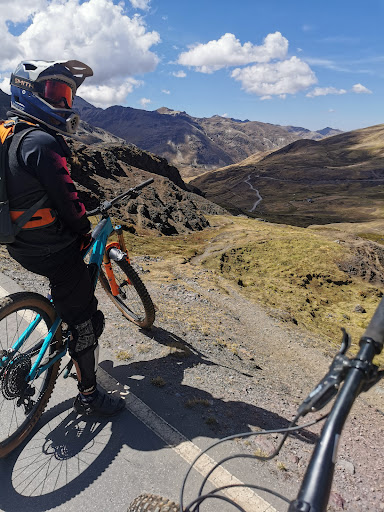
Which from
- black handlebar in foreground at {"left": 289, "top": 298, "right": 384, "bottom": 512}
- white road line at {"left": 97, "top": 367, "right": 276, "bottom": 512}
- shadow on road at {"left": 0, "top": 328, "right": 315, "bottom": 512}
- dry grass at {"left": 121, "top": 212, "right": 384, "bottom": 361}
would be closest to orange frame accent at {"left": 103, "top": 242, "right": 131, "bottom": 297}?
shadow on road at {"left": 0, "top": 328, "right": 315, "bottom": 512}

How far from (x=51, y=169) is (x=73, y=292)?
5.83ft

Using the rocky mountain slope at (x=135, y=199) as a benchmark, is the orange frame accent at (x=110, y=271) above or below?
below

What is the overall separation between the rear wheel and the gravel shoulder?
163 cm

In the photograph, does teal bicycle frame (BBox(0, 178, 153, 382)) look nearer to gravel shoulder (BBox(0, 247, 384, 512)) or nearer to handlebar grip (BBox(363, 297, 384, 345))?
gravel shoulder (BBox(0, 247, 384, 512))

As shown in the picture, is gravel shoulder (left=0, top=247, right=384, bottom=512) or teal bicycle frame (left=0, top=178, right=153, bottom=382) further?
gravel shoulder (left=0, top=247, right=384, bottom=512)

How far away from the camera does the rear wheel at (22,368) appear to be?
4496mm

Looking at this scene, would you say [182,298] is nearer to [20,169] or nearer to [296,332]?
[296,332]

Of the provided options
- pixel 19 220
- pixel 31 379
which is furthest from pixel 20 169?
pixel 31 379

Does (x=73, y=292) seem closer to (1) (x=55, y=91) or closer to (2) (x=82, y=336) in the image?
(2) (x=82, y=336)

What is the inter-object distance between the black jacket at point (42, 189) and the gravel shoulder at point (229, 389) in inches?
130

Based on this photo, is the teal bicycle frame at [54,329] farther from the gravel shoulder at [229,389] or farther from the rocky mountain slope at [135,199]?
the rocky mountain slope at [135,199]

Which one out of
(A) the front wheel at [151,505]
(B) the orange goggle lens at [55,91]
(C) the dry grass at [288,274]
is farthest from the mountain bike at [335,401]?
(C) the dry grass at [288,274]

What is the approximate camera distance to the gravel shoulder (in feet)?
15.9

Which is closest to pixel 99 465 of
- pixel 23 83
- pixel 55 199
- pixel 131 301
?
pixel 55 199
